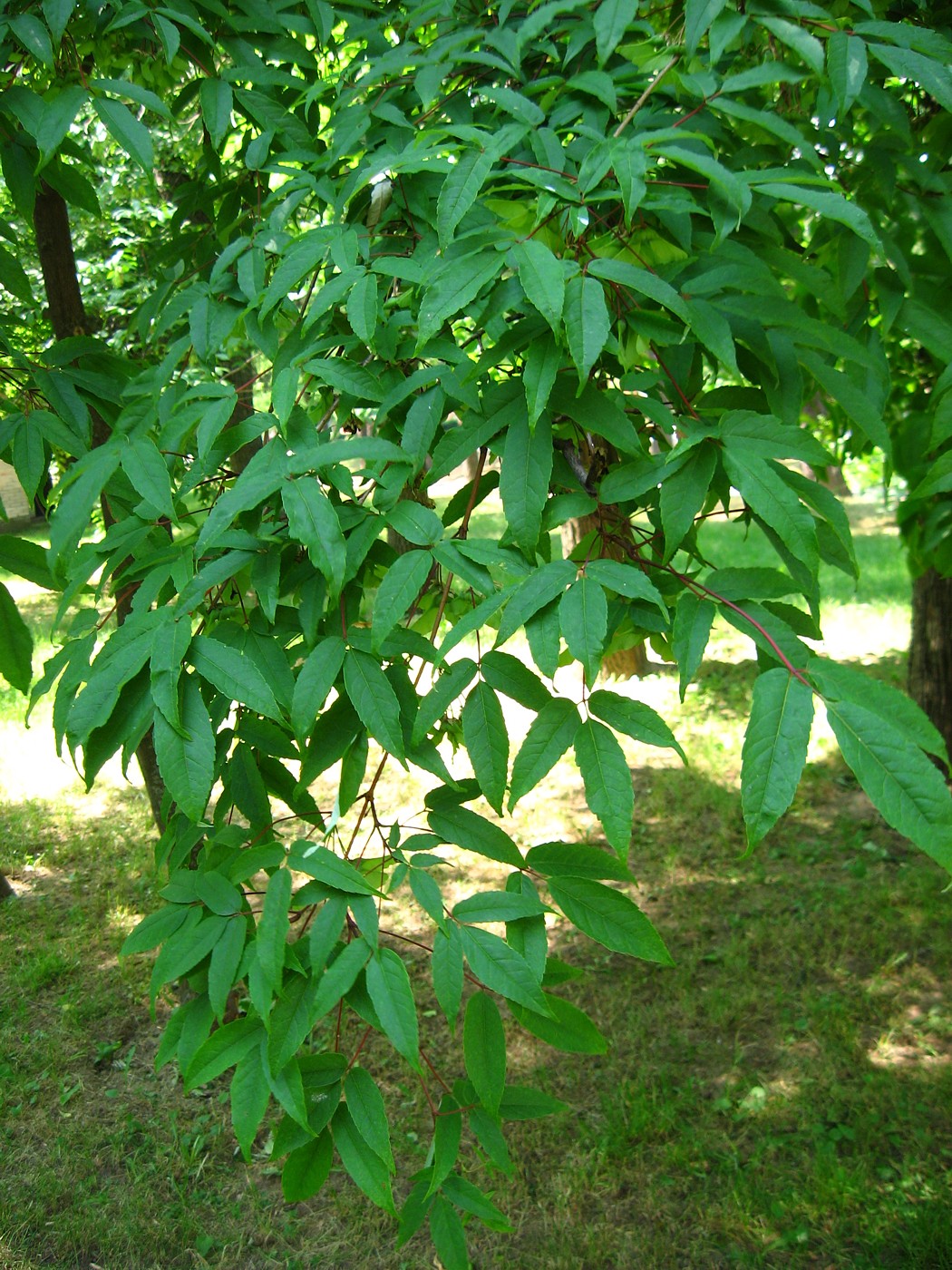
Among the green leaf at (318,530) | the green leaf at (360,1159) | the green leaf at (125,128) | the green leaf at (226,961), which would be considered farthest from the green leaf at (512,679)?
the green leaf at (125,128)

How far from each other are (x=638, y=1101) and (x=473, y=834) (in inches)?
86.9

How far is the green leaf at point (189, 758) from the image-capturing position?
122 centimetres

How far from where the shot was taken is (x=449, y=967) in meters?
1.24

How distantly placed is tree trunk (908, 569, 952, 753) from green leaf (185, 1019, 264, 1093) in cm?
430

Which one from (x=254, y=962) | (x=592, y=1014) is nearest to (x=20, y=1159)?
(x=592, y=1014)

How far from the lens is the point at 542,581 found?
1.18 metres

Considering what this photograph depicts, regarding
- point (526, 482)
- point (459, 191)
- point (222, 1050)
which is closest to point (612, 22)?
point (459, 191)

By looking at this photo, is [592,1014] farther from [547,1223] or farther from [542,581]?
[542,581]

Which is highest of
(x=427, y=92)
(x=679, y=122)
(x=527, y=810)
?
(x=427, y=92)

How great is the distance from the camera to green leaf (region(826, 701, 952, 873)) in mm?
978

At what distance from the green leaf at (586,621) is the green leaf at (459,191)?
0.46m

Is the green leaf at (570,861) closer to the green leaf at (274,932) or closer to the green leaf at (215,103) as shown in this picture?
the green leaf at (274,932)

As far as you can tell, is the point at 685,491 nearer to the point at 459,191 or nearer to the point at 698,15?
the point at 459,191

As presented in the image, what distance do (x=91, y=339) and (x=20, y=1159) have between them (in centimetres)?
238
